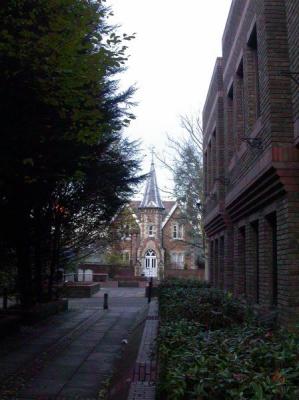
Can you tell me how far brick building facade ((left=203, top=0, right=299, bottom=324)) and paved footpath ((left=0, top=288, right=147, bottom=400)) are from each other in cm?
316

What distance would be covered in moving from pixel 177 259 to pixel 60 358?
58599 millimetres

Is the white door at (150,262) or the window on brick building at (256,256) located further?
the white door at (150,262)

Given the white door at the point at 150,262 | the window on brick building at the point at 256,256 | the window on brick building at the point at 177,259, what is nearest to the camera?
the window on brick building at the point at 256,256

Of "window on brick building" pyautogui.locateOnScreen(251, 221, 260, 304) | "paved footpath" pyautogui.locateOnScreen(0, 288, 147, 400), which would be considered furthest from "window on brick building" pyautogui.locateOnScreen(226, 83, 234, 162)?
"paved footpath" pyautogui.locateOnScreen(0, 288, 147, 400)

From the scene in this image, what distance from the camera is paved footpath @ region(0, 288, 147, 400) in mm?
8242

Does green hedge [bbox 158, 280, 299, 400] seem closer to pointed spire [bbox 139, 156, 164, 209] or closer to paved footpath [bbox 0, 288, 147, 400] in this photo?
paved footpath [bbox 0, 288, 147, 400]

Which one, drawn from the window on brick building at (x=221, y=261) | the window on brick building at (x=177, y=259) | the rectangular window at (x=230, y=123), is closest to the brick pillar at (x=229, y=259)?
the window on brick building at (x=221, y=261)

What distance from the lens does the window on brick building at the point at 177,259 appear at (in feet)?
225

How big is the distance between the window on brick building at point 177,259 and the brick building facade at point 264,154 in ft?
178

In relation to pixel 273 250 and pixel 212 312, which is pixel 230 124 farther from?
pixel 212 312

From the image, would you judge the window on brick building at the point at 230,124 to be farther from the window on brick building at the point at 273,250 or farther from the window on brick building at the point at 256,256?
the window on brick building at the point at 273,250

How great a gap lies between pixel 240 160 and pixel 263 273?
2.96 metres

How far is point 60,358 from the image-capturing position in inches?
432

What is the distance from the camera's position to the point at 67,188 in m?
17.2
